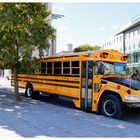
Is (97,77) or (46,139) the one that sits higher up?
(97,77)

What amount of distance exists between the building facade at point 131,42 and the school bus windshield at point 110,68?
38.3 meters

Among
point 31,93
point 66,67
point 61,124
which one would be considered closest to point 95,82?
point 66,67

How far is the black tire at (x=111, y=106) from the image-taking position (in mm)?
9258

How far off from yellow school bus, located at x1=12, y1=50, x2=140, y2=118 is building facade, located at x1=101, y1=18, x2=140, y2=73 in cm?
3813

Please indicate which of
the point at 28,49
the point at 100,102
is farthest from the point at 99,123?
the point at 28,49

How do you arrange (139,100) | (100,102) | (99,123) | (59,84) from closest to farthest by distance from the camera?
(99,123) → (139,100) → (100,102) → (59,84)

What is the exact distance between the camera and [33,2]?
13016 millimetres

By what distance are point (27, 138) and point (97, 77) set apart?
4342 mm

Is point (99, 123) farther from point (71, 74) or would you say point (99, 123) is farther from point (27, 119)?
point (71, 74)

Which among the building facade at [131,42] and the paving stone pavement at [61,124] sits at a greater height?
the building facade at [131,42]

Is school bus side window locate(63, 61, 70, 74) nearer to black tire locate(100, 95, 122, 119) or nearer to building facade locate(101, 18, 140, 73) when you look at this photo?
black tire locate(100, 95, 122, 119)

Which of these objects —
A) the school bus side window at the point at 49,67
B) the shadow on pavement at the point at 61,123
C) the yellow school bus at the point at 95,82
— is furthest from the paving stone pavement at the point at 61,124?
the school bus side window at the point at 49,67

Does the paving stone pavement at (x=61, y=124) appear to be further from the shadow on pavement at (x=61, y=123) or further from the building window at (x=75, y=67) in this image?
the building window at (x=75, y=67)

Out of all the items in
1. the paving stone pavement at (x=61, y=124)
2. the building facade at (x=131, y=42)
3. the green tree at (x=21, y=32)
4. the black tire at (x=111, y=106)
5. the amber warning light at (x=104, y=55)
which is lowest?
the paving stone pavement at (x=61, y=124)
